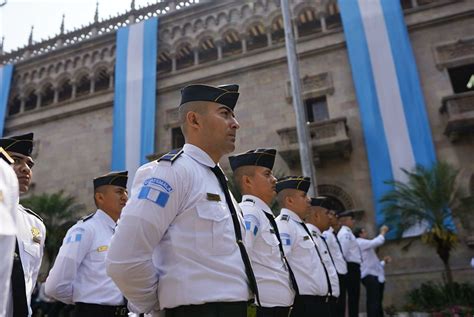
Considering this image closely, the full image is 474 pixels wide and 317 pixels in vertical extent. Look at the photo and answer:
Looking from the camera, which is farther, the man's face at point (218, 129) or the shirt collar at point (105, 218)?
the shirt collar at point (105, 218)

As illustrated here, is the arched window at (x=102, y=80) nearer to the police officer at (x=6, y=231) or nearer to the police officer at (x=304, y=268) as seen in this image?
the police officer at (x=304, y=268)

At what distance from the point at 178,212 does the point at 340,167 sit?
11.1 metres

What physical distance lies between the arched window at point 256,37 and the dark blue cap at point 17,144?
13.2 m

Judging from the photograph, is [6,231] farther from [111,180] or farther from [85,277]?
[111,180]

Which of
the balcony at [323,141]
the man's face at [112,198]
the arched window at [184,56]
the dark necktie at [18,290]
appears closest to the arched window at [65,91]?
the arched window at [184,56]

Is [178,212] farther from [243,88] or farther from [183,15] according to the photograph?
[183,15]

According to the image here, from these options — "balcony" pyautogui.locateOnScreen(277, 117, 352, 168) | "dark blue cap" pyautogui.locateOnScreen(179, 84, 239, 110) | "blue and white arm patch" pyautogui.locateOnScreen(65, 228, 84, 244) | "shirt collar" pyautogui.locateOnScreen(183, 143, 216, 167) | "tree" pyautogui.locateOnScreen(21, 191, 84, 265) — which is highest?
"balcony" pyautogui.locateOnScreen(277, 117, 352, 168)

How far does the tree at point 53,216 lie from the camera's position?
13.4m

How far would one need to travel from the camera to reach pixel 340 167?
12.2m

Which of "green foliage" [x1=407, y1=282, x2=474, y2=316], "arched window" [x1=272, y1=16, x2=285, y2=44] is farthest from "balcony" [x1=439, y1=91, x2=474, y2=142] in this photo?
"arched window" [x1=272, y1=16, x2=285, y2=44]

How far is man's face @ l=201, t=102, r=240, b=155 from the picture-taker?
83.2 inches

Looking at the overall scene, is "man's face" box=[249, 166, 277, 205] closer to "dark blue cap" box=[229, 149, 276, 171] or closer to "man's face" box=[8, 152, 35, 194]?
"dark blue cap" box=[229, 149, 276, 171]

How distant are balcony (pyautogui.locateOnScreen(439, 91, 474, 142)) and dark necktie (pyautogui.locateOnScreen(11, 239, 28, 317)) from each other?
11339 millimetres

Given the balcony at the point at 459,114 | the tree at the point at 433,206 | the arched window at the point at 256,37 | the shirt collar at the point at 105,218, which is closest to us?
the shirt collar at the point at 105,218
